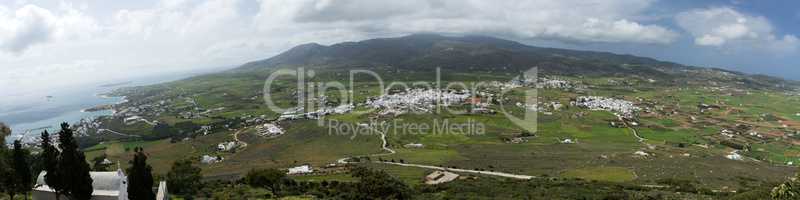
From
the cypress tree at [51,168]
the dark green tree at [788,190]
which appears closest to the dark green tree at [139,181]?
the cypress tree at [51,168]

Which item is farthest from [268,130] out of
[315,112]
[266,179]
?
[266,179]

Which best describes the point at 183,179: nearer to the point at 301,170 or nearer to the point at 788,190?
the point at 301,170

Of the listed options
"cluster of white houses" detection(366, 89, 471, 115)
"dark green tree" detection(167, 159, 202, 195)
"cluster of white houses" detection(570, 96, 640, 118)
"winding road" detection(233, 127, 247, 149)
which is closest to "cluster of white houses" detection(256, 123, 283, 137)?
"winding road" detection(233, 127, 247, 149)

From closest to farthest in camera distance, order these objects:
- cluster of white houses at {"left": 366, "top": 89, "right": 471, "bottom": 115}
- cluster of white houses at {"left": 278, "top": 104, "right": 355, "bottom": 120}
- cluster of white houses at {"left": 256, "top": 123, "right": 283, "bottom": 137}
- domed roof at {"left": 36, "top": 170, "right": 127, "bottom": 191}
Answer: domed roof at {"left": 36, "top": 170, "right": 127, "bottom": 191} < cluster of white houses at {"left": 256, "top": 123, "right": 283, "bottom": 137} < cluster of white houses at {"left": 278, "top": 104, "right": 355, "bottom": 120} < cluster of white houses at {"left": 366, "top": 89, "right": 471, "bottom": 115}

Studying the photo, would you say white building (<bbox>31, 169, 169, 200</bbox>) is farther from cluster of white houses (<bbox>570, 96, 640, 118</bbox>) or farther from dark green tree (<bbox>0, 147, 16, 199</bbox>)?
cluster of white houses (<bbox>570, 96, 640, 118</bbox>)

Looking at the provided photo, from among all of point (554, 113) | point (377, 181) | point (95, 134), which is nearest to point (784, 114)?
point (554, 113)

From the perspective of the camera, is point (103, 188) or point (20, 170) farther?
point (20, 170)
